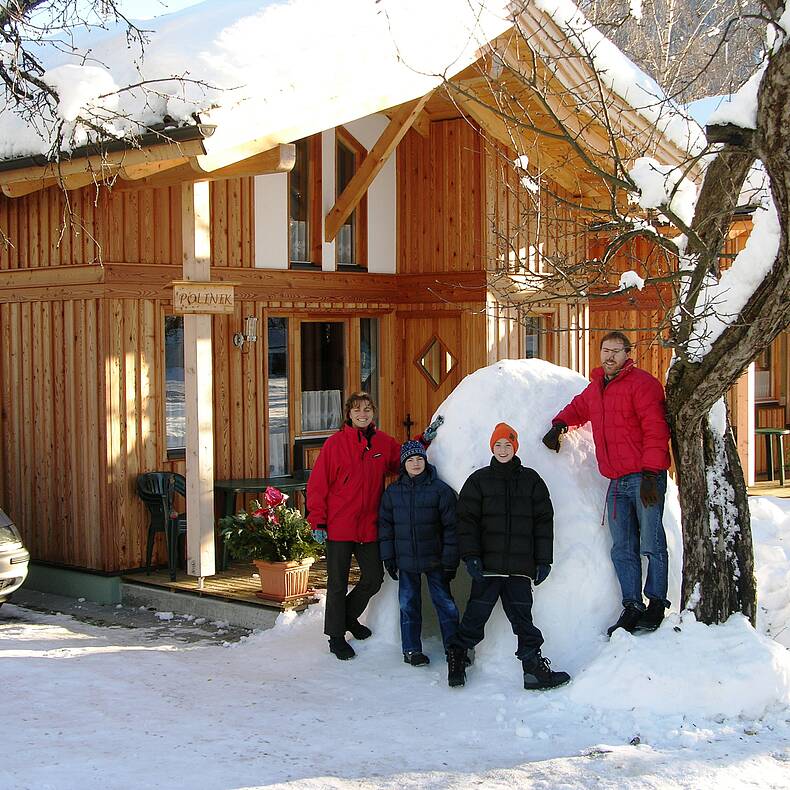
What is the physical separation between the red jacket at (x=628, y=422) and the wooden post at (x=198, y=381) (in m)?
3.42

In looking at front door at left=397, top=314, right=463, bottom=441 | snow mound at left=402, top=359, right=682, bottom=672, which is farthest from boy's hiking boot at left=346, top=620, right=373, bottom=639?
front door at left=397, top=314, right=463, bottom=441

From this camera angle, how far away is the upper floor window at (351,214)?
12531 mm

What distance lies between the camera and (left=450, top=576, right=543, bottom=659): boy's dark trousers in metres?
6.98

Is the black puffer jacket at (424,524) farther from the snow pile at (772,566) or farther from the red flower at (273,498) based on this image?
the snow pile at (772,566)

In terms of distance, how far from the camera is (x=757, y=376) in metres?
17.9

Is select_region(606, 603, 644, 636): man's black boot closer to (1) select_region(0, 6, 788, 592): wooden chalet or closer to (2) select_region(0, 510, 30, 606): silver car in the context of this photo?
(1) select_region(0, 6, 788, 592): wooden chalet

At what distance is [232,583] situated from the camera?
9961 mm

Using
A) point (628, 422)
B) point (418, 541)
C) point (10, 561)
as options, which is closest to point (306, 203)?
point (10, 561)

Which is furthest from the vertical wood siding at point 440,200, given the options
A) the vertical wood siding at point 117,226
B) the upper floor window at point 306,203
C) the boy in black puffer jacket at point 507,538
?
the boy in black puffer jacket at point 507,538

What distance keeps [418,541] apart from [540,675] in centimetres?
119

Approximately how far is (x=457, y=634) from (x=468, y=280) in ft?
19.4

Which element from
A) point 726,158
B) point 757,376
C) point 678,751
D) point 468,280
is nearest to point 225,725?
point 678,751

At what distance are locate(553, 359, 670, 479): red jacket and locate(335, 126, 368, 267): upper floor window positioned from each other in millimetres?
5655

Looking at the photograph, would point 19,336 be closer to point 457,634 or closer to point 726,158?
point 457,634
